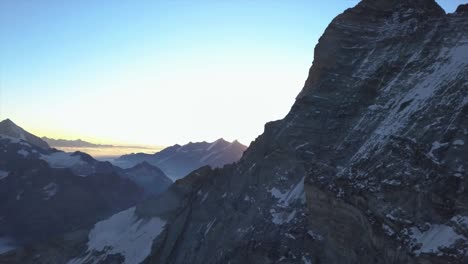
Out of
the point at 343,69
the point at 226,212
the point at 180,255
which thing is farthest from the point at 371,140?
the point at 180,255

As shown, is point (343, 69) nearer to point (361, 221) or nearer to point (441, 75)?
point (441, 75)

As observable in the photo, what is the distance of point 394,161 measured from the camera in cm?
3925

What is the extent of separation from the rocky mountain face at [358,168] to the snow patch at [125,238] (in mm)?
542

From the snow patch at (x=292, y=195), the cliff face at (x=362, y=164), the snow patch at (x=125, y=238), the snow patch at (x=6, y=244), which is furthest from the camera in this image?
the snow patch at (x=6, y=244)

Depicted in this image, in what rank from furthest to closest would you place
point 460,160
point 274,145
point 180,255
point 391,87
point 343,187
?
point 180,255, point 274,145, point 391,87, point 343,187, point 460,160

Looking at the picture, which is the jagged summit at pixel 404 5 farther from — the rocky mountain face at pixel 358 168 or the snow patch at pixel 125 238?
the snow patch at pixel 125 238

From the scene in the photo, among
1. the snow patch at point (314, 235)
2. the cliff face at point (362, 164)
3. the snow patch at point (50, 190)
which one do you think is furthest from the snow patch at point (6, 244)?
the snow patch at point (314, 235)

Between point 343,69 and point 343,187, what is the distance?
71.3ft

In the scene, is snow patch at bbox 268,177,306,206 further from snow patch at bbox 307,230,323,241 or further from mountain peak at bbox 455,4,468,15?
mountain peak at bbox 455,4,468,15

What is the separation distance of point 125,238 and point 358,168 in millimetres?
54698

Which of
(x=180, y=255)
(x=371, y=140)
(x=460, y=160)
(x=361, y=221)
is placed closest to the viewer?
(x=460, y=160)

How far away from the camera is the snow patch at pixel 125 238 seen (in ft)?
253

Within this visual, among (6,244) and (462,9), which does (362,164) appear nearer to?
(462,9)

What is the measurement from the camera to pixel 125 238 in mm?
83312
